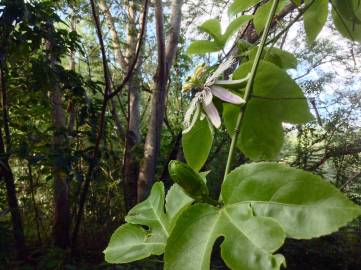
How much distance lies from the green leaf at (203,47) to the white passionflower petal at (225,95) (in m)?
0.13

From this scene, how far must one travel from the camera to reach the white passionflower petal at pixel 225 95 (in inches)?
8.4

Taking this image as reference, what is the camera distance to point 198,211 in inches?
6.6

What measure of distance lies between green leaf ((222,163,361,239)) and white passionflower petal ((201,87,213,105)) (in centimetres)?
7

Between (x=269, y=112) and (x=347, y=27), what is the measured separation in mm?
129

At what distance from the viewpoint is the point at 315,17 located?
34 cm

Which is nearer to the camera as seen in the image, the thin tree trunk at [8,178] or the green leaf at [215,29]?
the green leaf at [215,29]

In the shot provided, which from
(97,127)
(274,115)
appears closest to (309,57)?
(97,127)

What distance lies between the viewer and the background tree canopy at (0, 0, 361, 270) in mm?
321

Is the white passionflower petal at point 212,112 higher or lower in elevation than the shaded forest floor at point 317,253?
higher

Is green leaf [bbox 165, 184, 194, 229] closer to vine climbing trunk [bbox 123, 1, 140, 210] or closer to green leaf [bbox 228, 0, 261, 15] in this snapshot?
green leaf [bbox 228, 0, 261, 15]

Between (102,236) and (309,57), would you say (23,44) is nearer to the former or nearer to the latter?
(102,236)

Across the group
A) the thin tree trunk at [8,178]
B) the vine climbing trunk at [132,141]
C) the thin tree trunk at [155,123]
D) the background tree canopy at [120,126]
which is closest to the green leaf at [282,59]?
the background tree canopy at [120,126]

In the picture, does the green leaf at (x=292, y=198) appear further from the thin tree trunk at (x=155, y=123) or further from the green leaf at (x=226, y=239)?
the thin tree trunk at (x=155, y=123)

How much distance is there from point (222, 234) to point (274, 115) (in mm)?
130
